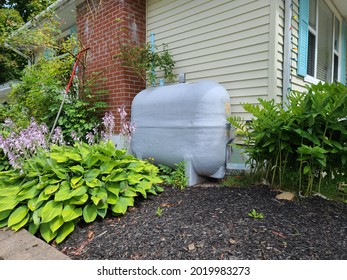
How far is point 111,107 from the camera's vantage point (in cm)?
461

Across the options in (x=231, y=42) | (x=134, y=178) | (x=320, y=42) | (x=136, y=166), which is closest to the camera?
(x=134, y=178)

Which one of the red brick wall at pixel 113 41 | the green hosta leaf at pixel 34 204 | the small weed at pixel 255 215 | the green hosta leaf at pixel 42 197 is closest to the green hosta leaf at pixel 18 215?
the green hosta leaf at pixel 34 204

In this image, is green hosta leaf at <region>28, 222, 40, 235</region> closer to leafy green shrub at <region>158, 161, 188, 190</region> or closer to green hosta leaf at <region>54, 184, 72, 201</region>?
green hosta leaf at <region>54, 184, 72, 201</region>

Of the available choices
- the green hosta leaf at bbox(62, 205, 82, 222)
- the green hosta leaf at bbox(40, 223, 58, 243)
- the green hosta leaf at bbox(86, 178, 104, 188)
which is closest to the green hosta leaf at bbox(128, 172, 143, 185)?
the green hosta leaf at bbox(86, 178, 104, 188)

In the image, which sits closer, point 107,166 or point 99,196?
point 99,196

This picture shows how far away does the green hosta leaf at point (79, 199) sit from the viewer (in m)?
2.12

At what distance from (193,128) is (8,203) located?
6.71ft

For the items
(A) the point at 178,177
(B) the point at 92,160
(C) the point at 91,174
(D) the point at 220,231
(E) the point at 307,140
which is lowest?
(D) the point at 220,231

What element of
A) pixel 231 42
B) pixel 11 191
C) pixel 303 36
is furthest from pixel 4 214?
pixel 303 36

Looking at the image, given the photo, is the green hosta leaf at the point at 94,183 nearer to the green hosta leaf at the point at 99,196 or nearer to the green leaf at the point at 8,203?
the green hosta leaf at the point at 99,196

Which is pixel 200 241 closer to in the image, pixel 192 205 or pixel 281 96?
pixel 192 205

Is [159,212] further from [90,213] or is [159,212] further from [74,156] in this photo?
[74,156]

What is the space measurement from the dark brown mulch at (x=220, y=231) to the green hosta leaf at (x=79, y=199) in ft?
0.71

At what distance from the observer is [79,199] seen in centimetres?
213
